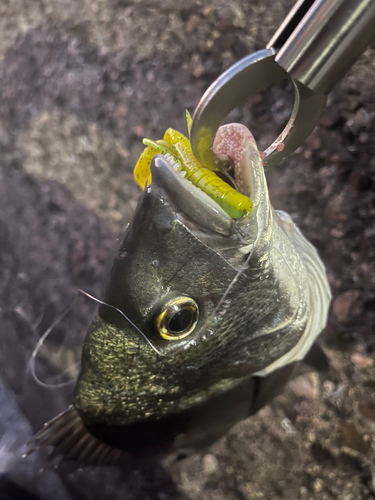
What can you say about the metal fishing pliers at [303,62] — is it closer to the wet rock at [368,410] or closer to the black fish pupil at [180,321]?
the black fish pupil at [180,321]

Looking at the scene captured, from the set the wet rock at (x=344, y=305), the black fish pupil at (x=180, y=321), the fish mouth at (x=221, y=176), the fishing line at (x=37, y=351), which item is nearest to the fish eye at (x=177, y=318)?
the black fish pupil at (x=180, y=321)

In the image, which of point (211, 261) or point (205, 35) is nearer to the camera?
point (211, 261)

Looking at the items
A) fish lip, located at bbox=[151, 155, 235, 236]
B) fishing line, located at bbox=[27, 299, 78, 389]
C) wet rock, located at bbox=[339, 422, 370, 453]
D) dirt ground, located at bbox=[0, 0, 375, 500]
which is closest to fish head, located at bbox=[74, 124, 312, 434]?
fish lip, located at bbox=[151, 155, 235, 236]

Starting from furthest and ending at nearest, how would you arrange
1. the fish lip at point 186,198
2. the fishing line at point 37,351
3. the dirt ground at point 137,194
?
the fishing line at point 37,351 → the dirt ground at point 137,194 → the fish lip at point 186,198

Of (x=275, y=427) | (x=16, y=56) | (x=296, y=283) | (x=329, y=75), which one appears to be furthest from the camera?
(x=16, y=56)

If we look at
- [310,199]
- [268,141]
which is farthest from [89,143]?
[310,199]

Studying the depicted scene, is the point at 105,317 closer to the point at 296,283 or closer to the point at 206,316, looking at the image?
the point at 206,316

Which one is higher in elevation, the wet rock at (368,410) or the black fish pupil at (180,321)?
the black fish pupil at (180,321)

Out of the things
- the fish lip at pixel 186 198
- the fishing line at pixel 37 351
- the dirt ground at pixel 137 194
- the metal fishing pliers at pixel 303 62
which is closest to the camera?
the metal fishing pliers at pixel 303 62
